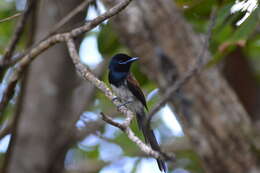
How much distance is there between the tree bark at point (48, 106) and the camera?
468cm

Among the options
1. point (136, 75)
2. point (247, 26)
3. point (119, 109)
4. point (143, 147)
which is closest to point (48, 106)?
point (136, 75)

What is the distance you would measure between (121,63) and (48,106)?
1011 mm

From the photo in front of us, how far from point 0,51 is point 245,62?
2.58 meters

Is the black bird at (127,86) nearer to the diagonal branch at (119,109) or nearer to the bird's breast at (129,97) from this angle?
the bird's breast at (129,97)

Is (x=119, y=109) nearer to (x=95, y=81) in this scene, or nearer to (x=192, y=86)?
(x=95, y=81)

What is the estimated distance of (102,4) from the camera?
4.47 meters

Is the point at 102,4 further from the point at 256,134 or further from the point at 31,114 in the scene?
the point at 256,134

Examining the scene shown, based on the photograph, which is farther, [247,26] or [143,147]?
[247,26]

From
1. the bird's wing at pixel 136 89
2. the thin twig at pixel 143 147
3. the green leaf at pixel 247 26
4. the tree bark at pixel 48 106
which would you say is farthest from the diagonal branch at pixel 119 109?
the tree bark at pixel 48 106

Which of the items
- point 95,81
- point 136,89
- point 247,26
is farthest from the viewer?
point 136,89

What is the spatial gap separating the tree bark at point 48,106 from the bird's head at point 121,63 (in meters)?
0.36

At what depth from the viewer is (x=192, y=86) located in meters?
4.23

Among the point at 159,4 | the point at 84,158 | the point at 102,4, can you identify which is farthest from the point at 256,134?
the point at 84,158

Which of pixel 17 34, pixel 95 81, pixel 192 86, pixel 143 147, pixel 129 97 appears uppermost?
pixel 17 34
